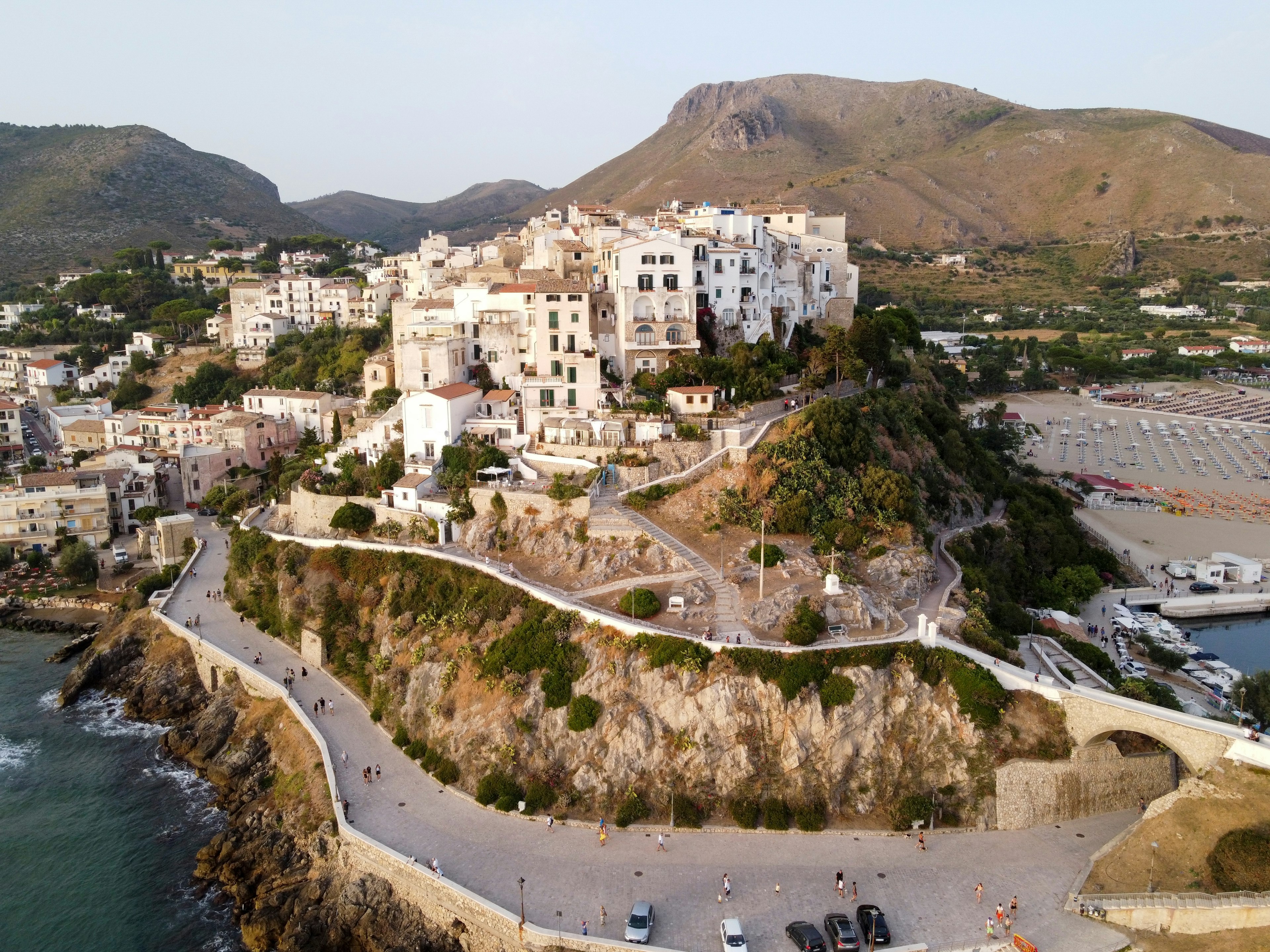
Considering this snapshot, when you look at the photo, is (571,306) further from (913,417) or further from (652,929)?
(652,929)

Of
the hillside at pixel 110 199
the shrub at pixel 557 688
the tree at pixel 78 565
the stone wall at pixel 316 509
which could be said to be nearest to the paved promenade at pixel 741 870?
the shrub at pixel 557 688

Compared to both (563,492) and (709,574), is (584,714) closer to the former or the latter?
(709,574)

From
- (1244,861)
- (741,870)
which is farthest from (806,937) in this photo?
(1244,861)

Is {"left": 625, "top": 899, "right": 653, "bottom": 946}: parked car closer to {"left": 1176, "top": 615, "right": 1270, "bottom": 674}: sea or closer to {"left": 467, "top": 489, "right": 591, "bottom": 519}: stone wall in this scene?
{"left": 467, "top": 489, "right": 591, "bottom": 519}: stone wall

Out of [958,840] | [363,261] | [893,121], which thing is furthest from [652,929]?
[893,121]

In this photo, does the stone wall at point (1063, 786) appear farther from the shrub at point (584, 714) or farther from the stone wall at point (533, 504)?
the stone wall at point (533, 504)

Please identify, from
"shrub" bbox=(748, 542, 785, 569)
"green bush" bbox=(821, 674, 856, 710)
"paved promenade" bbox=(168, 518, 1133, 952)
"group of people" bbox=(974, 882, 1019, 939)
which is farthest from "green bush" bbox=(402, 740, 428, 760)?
"group of people" bbox=(974, 882, 1019, 939)
